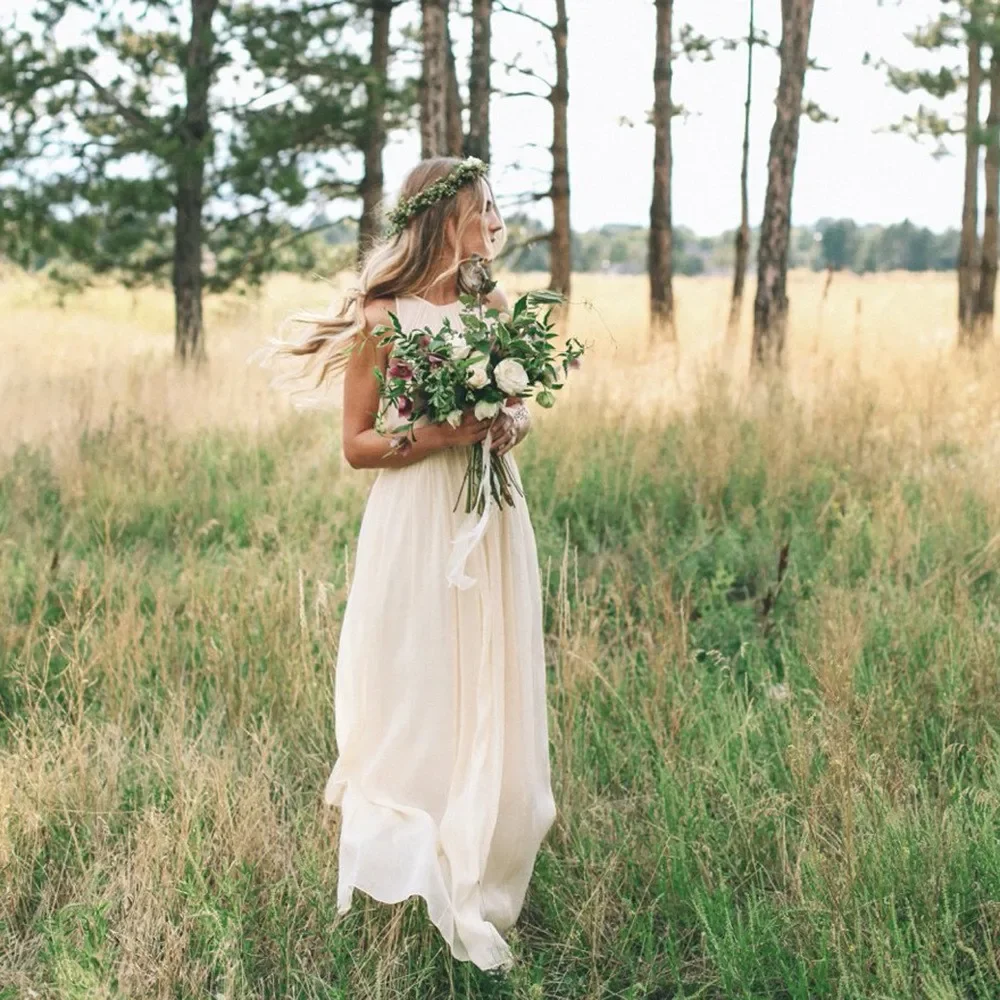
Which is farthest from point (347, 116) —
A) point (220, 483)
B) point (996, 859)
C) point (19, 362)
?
point (996, 859)

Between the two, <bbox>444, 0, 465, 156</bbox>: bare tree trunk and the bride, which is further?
<bbox>444, 0, 465, 156</bbox>: bare tree trunk

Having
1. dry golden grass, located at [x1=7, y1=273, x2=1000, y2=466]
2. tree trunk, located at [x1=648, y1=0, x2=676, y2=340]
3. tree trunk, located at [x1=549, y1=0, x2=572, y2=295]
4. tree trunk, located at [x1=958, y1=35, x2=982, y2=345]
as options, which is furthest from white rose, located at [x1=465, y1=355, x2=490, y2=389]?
tree trunk, located at [x1=958, y1=35, x2=982, y2=345]

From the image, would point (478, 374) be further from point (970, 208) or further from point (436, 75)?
point (970, 208)

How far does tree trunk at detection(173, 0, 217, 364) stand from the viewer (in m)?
12.7

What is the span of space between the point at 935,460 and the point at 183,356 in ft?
30.1

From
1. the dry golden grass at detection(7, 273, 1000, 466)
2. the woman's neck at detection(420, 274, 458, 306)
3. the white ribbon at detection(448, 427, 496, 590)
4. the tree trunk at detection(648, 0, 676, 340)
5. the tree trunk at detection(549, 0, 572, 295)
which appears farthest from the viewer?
the tree trunk at detection(549, 0, 572, 295)

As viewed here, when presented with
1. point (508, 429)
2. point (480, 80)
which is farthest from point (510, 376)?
point (480, 80)

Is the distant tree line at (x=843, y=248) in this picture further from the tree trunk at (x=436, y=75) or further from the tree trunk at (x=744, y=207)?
the tree trunk at (x=436, y=75)

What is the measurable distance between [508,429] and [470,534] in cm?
28

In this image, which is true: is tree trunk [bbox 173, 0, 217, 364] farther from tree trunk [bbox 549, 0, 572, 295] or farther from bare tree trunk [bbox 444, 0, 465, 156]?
A: tree trunk [bbox 549, 0, 572, 295]

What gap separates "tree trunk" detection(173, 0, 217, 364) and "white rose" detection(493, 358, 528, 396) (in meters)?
10.4

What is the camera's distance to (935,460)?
7340 mm

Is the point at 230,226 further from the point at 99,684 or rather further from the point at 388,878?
the point at 388,878

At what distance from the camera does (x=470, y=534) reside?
118 inches
